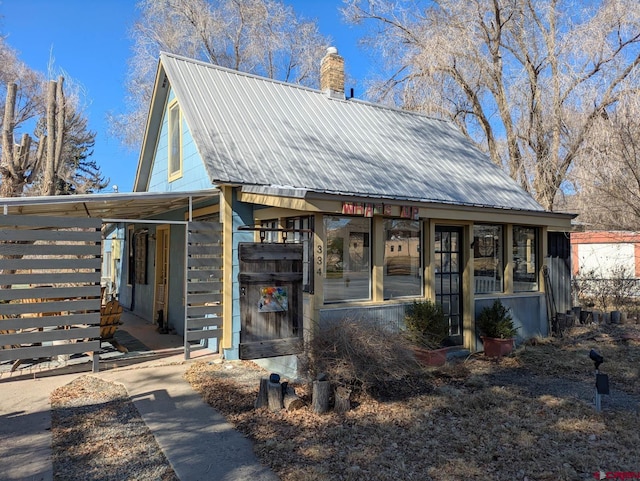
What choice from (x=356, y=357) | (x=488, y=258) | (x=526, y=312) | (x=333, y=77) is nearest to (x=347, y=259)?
(x=356, y=357)

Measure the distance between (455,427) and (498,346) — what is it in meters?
3.64

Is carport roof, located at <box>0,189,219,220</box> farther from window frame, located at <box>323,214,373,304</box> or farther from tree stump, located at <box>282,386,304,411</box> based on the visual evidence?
tree stump, located at <box>282,386,304,411</box>

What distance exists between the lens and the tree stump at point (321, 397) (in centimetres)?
516

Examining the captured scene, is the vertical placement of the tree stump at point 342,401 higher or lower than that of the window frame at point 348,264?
lower

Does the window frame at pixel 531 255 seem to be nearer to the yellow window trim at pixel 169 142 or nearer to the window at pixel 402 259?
the window at pixel 402 259

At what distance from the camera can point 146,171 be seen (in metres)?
12.1

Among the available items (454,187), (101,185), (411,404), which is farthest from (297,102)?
(101,185)

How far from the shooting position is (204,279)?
24.9 feet

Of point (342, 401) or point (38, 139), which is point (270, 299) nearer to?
point (342, 401)

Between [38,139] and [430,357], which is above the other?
[38,139]

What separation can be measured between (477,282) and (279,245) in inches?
185

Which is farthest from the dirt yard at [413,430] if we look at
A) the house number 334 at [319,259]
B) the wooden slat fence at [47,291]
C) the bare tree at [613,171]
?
the bare tree at [613,171]

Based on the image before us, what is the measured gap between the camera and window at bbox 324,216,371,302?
6.75 meters

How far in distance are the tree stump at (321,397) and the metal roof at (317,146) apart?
108 inches
